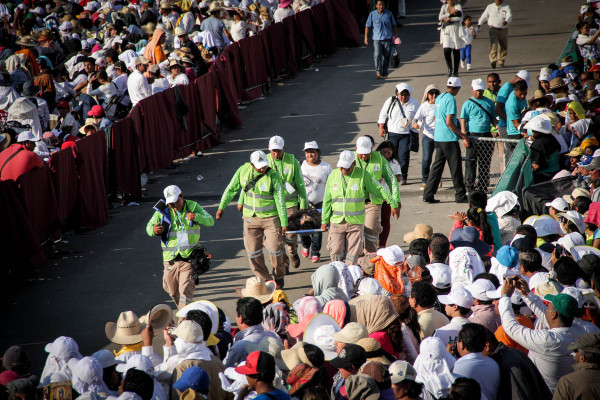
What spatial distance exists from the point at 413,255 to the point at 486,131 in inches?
223

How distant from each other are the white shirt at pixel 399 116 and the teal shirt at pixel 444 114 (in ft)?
2.07

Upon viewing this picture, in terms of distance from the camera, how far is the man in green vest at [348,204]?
35.2 feet

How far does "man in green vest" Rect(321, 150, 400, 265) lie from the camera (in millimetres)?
10734

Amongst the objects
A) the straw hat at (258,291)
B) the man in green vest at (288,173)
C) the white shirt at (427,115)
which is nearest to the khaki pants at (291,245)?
the man in green vest at (288,173)

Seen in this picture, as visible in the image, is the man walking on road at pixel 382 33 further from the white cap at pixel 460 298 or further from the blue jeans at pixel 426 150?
the white cap at pixel 460 298

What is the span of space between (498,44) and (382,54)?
331 cm

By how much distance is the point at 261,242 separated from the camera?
11094 mm

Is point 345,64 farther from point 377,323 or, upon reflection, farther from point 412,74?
point 377,323

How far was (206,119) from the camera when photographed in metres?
17.8

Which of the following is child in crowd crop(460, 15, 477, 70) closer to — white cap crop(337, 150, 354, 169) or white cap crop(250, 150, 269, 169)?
white cap crop(337, 150, 354, 169)

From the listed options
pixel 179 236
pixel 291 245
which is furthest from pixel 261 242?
pixel 179 236

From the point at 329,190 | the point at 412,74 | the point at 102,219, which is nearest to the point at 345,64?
the point at 412,74

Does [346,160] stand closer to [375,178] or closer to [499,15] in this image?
[375,178]

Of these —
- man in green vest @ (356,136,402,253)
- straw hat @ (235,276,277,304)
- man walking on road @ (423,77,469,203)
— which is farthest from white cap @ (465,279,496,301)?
man walking on road @ (423,77,469,203)
